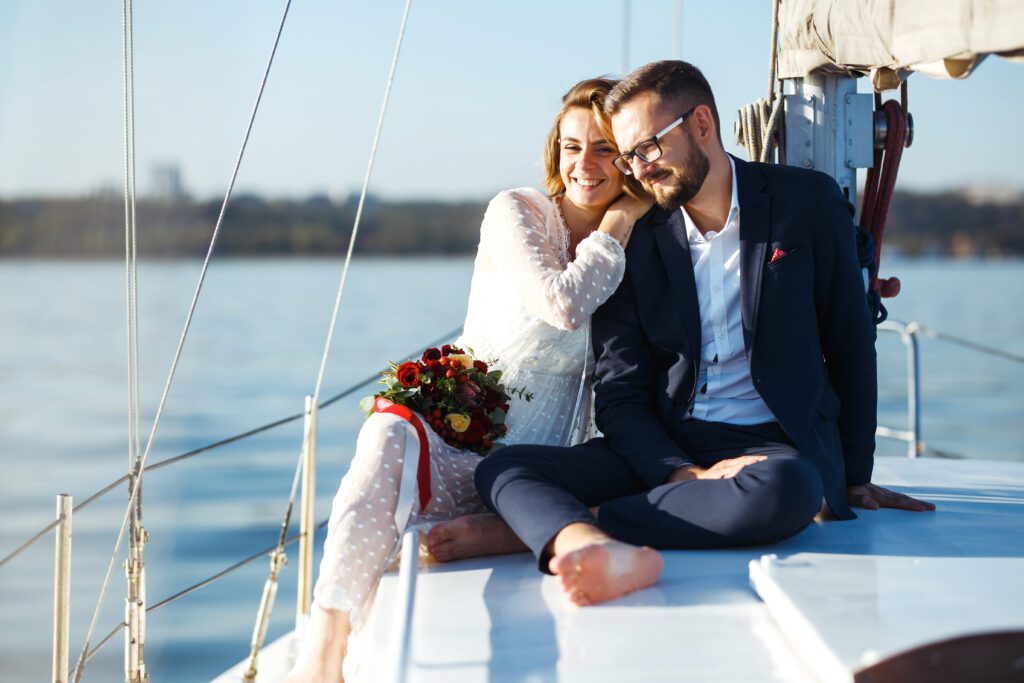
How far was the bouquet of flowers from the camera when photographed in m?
2.35

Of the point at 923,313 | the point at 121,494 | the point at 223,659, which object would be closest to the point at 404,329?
the point at 923,313

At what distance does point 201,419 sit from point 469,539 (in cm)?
1067

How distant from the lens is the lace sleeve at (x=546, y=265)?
236 centimetres

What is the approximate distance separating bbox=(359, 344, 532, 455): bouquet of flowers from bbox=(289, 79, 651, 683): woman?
0.04 metres

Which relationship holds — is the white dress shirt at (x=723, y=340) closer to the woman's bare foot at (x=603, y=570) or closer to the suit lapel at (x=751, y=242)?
the suit lapel at (x=751, y=242)

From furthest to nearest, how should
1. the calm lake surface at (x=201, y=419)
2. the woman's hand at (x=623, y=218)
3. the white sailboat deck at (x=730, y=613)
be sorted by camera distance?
the calm lake surface at (x=201, y=419) < the woman's hand at (x=623, y=218) < the white sailboat deck at (x=730, y=613)

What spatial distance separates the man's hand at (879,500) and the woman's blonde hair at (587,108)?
2.45 feet

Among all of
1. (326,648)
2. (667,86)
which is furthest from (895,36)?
(326,648)

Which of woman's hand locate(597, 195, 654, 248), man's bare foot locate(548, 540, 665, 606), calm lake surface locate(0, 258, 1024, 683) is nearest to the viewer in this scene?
man's bare foot locate(548, 540, 665, 606)

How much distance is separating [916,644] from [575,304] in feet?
3.70

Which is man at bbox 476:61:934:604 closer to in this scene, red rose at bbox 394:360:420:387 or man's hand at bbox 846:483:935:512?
man's hand at bbox 846:483:935:512

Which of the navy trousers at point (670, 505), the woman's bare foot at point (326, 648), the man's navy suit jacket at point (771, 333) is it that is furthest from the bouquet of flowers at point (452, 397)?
the woman's bare foot at point (326, 648)

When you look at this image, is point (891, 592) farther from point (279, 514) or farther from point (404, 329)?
point (404, 329)

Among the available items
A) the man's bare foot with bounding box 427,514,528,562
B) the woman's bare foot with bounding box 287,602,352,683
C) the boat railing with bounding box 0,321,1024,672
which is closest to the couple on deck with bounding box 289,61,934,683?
the man's bare foot with bounding box 427,514,528,562
